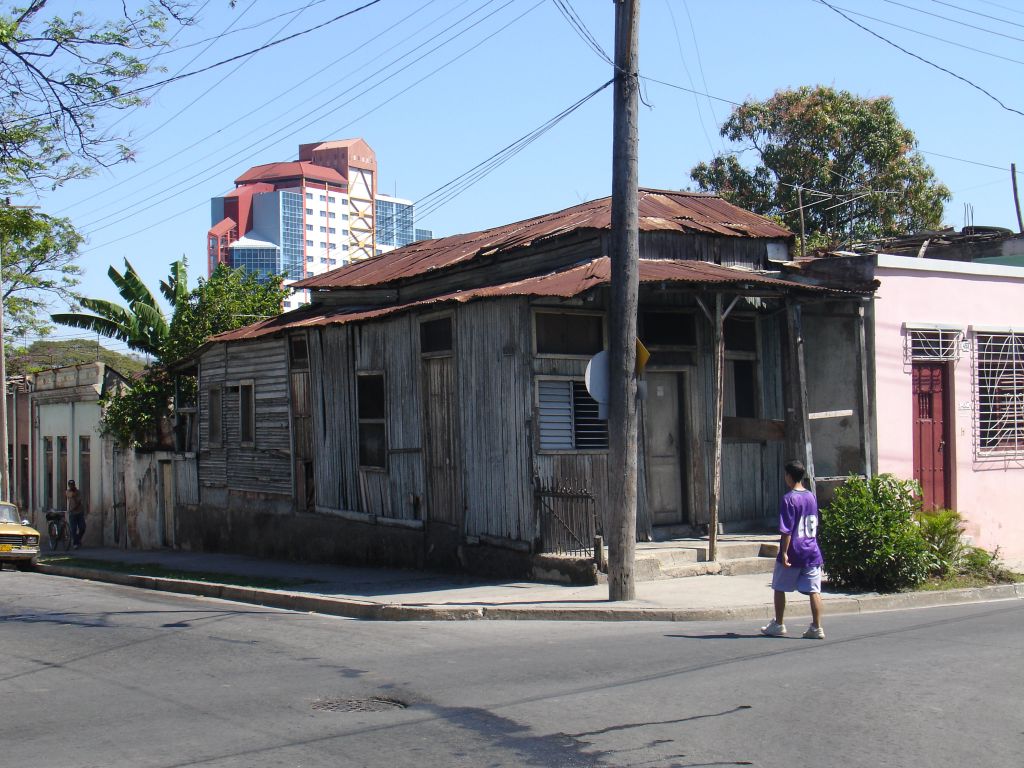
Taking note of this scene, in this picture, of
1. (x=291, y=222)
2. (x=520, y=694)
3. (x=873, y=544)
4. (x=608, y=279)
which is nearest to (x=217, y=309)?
(x=608, y=279)

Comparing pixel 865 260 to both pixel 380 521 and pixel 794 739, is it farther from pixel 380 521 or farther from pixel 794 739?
pixel 794 739

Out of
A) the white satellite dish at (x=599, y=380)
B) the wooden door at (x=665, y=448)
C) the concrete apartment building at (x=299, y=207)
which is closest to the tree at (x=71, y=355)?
the wooden door at (x=665, y=448)

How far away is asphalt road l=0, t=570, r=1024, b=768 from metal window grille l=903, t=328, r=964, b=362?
17.0 ft

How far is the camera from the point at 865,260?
1481cm

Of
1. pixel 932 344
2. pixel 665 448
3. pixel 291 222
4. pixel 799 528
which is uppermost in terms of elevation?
pixel 291 222

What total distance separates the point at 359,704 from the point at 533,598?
4.89 m

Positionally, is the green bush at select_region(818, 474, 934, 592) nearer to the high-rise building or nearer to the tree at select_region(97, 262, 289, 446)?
the tree at select_region(97, 262, 289, 446)

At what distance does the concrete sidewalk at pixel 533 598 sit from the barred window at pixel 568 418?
6.12 ft

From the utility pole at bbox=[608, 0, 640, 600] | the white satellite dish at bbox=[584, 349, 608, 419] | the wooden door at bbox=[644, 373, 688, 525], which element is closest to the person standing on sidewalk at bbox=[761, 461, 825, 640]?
the utility pole at bbox=[608, 0, 640, 600]

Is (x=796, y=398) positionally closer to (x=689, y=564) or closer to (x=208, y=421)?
(x=689, y=564)

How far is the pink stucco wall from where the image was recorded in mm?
14969

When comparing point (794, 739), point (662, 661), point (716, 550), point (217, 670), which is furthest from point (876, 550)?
point (217, 670)

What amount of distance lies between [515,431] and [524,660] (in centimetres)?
516

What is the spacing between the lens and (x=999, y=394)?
1652cm
